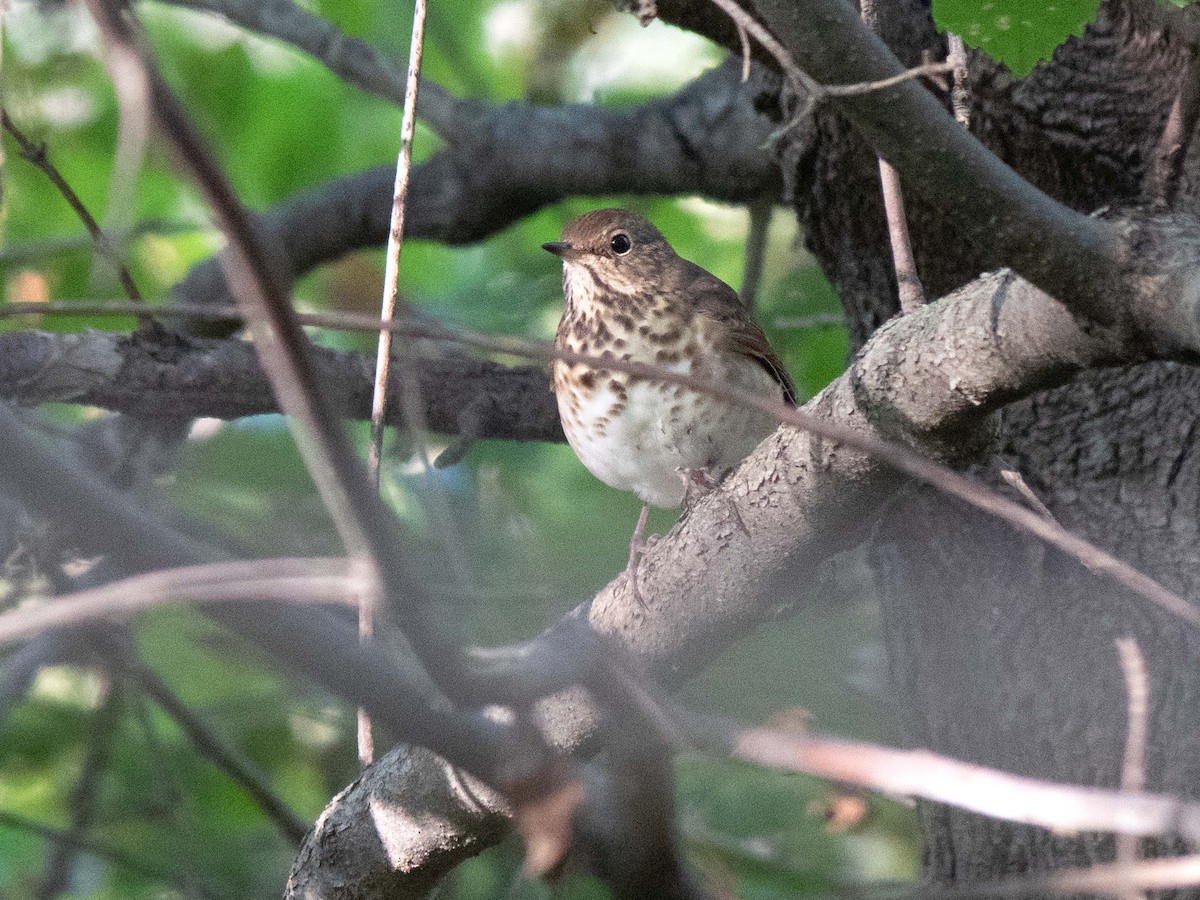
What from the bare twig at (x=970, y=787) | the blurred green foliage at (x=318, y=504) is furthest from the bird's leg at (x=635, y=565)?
the bare twig at (x=970, y=787)

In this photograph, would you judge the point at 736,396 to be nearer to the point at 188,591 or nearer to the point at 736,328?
the point at 188,591

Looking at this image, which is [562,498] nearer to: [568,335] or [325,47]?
[568,335]

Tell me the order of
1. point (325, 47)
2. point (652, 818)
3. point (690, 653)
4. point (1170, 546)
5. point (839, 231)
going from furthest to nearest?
point (325, 47), point (839, 231), point (1170, 546), point (690, 653), point (652, 818)

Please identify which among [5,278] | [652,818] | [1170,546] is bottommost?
[1170,546]

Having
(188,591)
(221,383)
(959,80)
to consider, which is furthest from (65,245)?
(188,591)

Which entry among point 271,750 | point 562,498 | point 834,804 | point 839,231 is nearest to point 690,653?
point 834,804

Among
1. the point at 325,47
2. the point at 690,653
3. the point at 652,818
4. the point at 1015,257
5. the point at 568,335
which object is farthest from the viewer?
the point at 325,47

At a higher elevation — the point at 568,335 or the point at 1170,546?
the point at 568,335
